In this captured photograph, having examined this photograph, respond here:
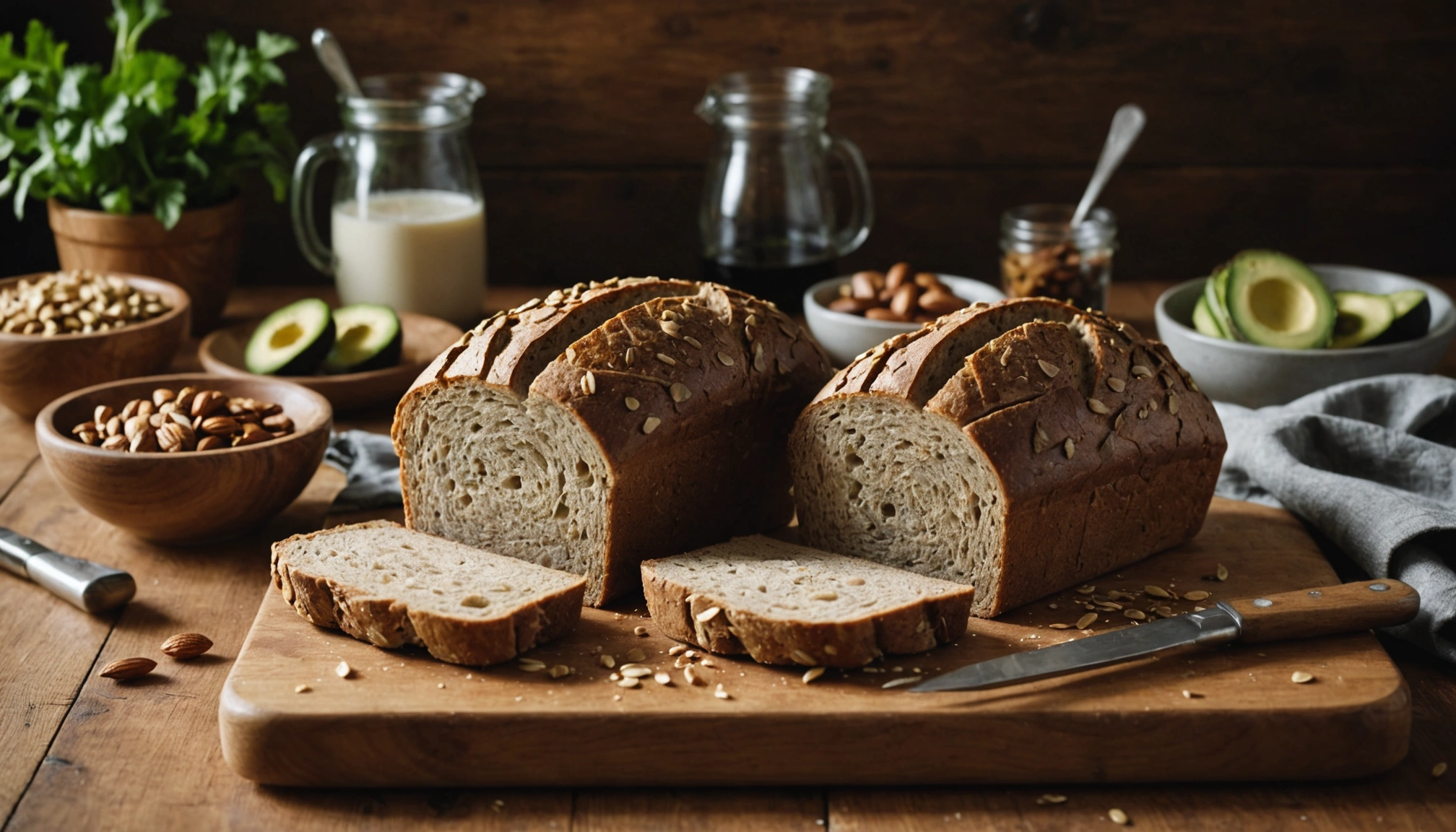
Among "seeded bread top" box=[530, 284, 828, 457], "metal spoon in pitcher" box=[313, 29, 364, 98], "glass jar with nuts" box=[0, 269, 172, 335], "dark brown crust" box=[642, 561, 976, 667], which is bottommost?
"dark brown crust" box=[642, 561, 976, 667]

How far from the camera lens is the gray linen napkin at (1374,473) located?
225cm

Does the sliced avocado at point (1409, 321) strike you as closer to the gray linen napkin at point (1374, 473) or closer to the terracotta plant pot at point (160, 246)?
the gray linen napkin at point (1374, 473)

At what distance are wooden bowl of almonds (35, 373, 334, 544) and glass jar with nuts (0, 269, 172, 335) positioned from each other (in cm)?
54

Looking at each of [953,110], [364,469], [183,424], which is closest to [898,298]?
[953,110]

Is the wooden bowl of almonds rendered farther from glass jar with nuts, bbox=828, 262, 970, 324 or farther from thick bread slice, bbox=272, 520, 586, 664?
glass jar with nuts, bbox=828, 262, 970, 324

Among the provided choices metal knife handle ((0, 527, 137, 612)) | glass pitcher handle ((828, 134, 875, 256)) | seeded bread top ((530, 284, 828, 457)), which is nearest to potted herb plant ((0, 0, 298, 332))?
metal knife handle ((0, 527, 137, 612))

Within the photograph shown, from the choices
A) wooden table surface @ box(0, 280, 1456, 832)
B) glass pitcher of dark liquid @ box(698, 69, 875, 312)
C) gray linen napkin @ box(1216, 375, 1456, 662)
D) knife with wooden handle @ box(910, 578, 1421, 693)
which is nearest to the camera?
wooden table surface @ box(0, 280, 1456, 832)

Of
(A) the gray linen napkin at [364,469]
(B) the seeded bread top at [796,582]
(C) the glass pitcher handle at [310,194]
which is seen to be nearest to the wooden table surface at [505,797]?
(B) the seeded bread top at [796,582]

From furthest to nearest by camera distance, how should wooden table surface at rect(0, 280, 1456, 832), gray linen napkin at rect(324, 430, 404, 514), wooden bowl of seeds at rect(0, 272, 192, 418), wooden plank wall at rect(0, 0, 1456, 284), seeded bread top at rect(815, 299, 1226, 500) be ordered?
wooden plank wall at rect(0, 0, 1456, 284) < wooden bowl of seeds at rect(0, 272, 192, 418) < gray linen napkin at rect(324, 430, 404, 514) < seeded bread top at rect(815, 299, 1226, 500) < wooden table surface at rect(0, 280, 1456, 832)

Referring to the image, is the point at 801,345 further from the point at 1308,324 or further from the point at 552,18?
the point at 552,18

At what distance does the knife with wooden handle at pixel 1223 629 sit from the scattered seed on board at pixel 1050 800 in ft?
0.52

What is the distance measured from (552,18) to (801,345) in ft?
6.47

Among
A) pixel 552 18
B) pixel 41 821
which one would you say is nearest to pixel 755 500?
pixel 41 821

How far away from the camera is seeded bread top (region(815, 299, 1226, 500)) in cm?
209
